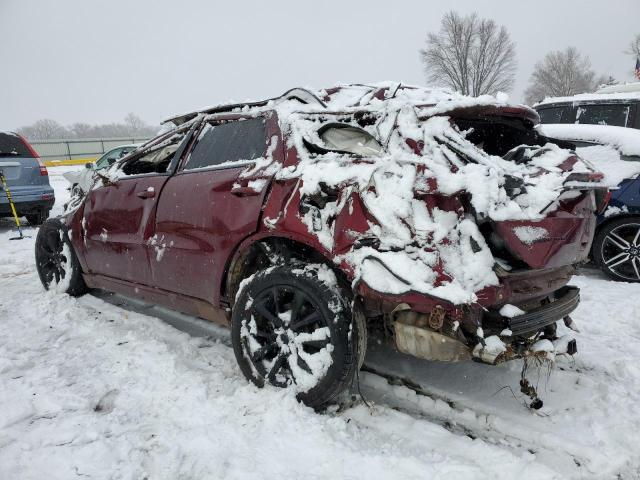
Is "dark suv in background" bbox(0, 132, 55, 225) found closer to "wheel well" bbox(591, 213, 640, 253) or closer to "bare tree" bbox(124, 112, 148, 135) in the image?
"wheel well" bbox(591, 213, 640, 253)

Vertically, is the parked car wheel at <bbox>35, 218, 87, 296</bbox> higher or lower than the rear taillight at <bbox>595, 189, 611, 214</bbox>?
lower

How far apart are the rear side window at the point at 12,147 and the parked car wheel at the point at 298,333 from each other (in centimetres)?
840

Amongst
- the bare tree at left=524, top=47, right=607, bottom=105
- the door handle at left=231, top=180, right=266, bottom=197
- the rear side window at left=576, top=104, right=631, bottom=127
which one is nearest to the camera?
the door handle at left=231, top=180, right=266, bottom=197

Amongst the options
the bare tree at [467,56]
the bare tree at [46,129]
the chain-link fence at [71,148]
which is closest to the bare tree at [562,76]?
the bare tree at [467,56]

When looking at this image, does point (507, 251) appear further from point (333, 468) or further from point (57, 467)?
point (57, 467)

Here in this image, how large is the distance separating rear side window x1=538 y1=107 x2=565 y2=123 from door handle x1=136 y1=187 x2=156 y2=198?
5233mm

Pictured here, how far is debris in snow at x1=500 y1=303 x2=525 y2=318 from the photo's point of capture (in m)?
2.05

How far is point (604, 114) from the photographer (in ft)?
18.9

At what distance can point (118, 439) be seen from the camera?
7.38 feet

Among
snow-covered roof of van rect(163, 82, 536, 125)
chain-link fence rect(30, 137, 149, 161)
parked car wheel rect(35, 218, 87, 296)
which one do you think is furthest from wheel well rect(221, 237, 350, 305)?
chain-link fence rect(30, 137, 149, 161)

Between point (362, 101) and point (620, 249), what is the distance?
345 cm

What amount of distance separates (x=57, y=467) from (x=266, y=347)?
3.68 feet

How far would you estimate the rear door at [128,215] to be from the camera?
11.1 feet

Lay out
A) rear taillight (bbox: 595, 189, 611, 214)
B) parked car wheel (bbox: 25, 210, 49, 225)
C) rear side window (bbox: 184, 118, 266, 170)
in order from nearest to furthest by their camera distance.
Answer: rear taillight (bbox: 595, 189, 611, 214), rear side window (bbox: 184, 118, 266, 170), parked car wheel (bbox: 25, 210, 49, 225)
